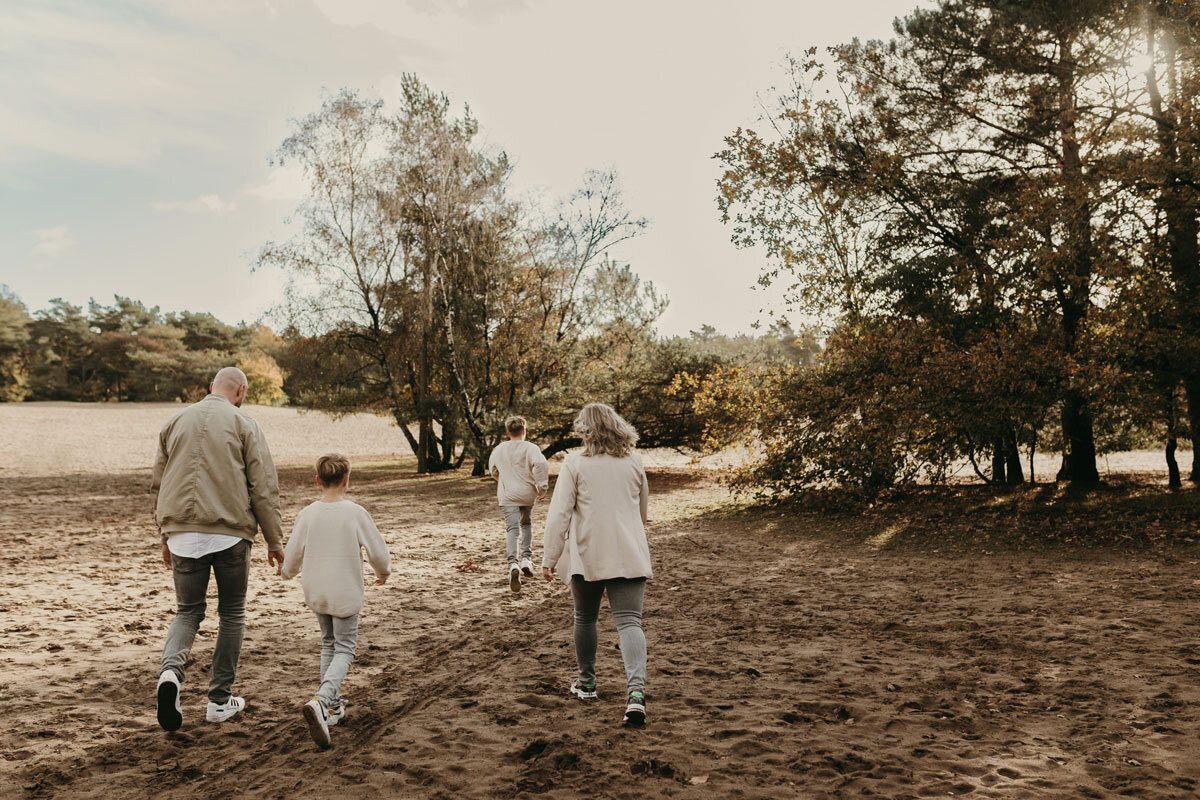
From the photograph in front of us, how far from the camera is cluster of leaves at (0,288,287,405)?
6538cm

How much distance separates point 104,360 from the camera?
223ft

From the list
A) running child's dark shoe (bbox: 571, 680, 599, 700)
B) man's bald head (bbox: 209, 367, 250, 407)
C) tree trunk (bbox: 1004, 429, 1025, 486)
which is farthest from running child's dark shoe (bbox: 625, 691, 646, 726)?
tree trunk (bbox: 1004, 429, 1025, 486)

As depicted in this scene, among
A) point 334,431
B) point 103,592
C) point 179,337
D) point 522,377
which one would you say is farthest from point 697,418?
point 179,337

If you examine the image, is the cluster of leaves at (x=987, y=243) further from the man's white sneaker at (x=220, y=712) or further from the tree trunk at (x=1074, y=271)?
the man's white sneaker at (x=220, y=712)

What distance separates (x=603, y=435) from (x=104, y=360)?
76032 millimetres

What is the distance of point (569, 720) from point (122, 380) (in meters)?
76.3

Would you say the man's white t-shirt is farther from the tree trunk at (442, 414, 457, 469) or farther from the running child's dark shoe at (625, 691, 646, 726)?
the tree trunk at (442, 414, 457, 469)

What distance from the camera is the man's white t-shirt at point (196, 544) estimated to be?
14.7 ft

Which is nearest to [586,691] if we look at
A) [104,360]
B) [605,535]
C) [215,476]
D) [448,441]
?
[605,535]

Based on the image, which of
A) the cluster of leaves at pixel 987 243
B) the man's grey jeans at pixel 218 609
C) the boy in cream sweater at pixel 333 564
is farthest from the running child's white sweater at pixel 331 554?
the cluster of leaves at pixel 987 243

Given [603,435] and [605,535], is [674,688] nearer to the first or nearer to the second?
[605,535]

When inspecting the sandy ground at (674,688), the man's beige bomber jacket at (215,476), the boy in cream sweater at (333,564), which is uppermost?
the man's beige bomber jacket at (215,476)

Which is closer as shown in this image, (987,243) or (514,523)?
(514,523)

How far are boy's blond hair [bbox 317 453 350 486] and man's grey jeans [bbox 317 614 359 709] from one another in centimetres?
77
